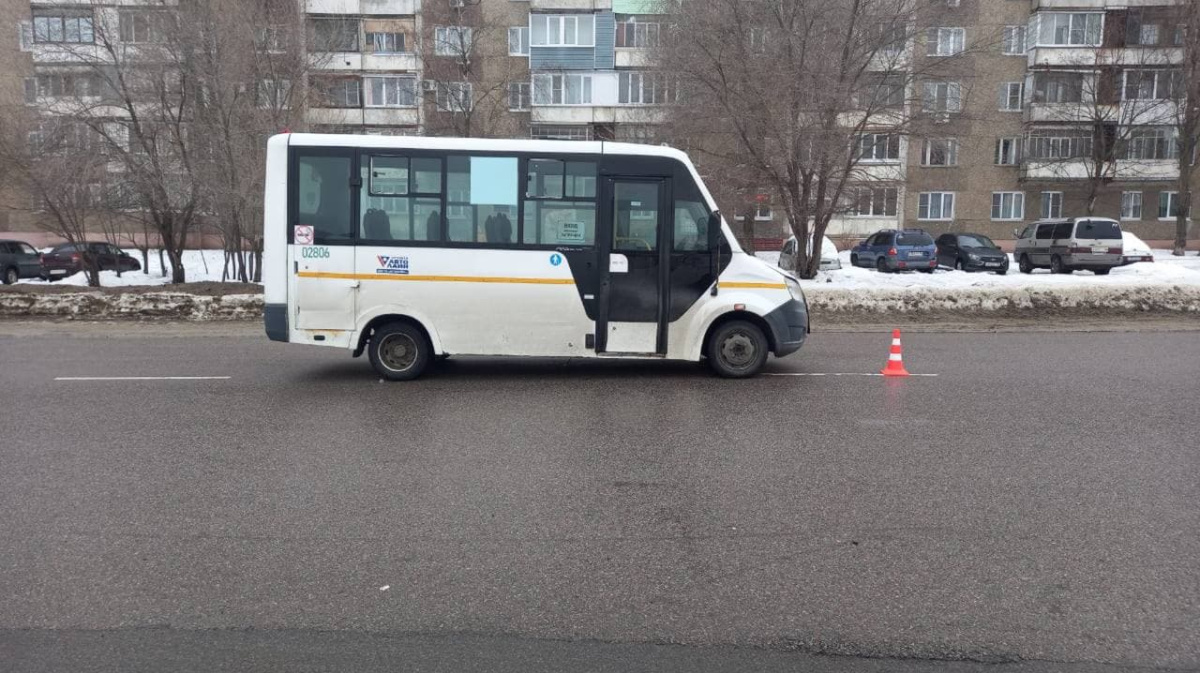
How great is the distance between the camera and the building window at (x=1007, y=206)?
48094 millimetres

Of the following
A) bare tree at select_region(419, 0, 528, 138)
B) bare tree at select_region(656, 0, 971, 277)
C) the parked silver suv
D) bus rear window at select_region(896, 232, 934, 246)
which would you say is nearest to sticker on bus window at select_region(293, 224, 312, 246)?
bare tree at select_region(656, 0, 971, 277)

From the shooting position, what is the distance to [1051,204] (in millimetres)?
48250

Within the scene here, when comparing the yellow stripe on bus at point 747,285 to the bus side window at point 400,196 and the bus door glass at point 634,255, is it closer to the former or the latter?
the bus door glass at point 634,255

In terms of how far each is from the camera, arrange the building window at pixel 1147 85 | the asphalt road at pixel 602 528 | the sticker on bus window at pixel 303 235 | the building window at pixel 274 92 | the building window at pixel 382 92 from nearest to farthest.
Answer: the asphalt road at pixel 602 528
the sticker on bus window at pixel 303 235
the building window at pixel 274 92
the building window at pixel 1147 85
the building window at pixel 382 92

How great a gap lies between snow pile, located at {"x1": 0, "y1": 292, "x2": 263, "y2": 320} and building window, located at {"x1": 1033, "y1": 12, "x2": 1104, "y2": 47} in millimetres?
42842

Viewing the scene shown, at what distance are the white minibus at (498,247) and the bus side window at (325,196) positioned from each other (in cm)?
2

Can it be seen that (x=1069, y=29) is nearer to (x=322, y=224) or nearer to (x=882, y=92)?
(x=882, y=92)

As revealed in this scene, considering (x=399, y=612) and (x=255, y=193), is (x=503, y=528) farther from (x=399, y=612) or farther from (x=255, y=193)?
(x=255, y=193)

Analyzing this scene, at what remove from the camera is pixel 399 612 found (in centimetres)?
421

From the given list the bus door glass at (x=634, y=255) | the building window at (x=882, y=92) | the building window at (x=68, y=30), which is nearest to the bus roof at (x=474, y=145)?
the bus door glass at (x=634, y=255)

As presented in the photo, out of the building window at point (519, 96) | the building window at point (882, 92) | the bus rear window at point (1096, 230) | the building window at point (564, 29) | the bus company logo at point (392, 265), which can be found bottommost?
the bus company logo at point (392, 265)

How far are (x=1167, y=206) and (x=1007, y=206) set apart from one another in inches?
331

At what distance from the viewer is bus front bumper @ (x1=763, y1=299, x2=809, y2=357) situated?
10.4 m

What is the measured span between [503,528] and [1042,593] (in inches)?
114
